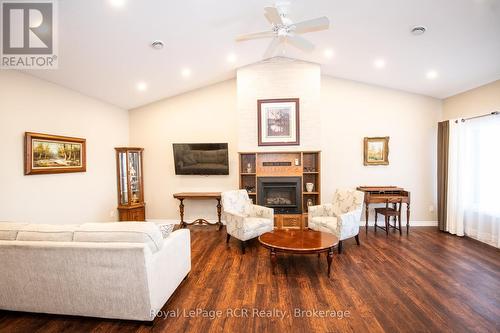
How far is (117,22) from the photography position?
9.29 ft

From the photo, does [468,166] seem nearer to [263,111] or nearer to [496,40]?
[496,40]

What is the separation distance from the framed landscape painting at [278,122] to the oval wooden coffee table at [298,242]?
211 centimetres

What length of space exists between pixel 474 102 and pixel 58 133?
7450 millimetres

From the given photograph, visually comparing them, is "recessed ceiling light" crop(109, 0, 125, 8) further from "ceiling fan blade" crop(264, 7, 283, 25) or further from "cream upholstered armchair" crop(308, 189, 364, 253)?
"cream upholstered armchair" crop(308, 189, 364, 253)

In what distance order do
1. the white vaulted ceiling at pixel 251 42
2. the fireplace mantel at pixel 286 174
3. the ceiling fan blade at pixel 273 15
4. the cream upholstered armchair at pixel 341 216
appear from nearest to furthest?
the ceiling fan blade at pixel 273 15, the white vaulted ceiling at pixel 251 42, the cream upholstered armchair at pixel 341 216, the fireplace mantel at pixel 286 174

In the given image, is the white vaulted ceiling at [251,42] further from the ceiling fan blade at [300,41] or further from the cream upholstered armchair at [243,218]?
the cream upholstered armchair at [243,218]

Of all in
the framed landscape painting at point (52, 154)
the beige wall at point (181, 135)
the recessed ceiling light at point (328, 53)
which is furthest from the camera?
the beige wall at point (181, 135)

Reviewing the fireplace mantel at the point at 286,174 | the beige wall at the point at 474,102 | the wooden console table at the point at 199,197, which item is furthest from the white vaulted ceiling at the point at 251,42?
the wooden console table at the point at 199,197

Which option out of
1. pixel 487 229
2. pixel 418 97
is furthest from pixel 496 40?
pixel 487 229

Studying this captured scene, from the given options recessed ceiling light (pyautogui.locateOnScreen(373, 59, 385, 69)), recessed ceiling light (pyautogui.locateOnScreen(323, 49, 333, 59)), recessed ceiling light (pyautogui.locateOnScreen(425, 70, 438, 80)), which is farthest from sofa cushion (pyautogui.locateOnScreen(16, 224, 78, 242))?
recessed ceiling light (pyautogui.locateOnScreen(425, 70, 438, 80))

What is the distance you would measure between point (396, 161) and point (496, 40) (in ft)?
8.98

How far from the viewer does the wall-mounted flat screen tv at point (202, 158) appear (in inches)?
213

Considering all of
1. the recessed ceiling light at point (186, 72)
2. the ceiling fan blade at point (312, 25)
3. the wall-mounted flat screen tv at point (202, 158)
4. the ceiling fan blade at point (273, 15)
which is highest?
the recessed ceiling light at point (186, 72)

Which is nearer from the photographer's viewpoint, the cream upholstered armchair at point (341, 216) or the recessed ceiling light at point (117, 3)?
the recessed ceiling light at point (117, 3)
